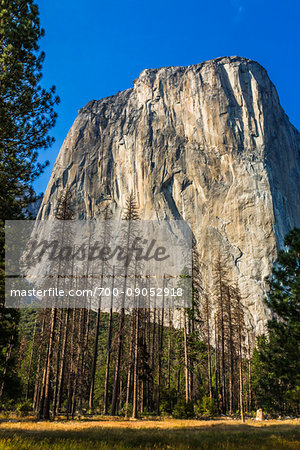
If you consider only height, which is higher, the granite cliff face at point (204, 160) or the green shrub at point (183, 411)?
the granite cliff face at point (204, 160)

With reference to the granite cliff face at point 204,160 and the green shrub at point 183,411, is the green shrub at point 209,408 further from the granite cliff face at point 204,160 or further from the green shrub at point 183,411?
the granite cliff face at point 204,160

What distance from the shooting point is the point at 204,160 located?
115m

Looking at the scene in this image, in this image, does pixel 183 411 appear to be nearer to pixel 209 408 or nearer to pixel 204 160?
pixel 209 408

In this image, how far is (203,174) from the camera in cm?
11319

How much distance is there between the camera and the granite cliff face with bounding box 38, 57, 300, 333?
9806cm

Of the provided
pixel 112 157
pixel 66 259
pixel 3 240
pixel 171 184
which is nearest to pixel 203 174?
pixel 171 184

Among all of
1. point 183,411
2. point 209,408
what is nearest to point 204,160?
point 209,408

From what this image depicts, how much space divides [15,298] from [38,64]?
10008mm

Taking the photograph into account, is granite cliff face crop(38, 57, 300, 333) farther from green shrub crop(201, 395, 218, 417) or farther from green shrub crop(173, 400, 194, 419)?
green shrub crop(173, 400, 194, 419)

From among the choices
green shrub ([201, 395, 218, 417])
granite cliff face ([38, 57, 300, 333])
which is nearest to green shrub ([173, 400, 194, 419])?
green shrub ([201, 395, 218, 417])

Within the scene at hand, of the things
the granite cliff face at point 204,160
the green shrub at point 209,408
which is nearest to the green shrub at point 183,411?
the green shrub at point 209,408

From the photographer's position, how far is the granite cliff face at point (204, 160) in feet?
322

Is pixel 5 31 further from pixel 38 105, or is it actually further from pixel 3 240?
pixel 3 240

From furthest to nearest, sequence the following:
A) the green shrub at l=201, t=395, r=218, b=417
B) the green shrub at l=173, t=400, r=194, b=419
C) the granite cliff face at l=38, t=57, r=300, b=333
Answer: the granite cliff face at l=38, t=57, r=300, b=333 → the green shrub at l=201, t=395, r=218, b=417 → the green shrub at l=173, t=400, r=194, b=419
